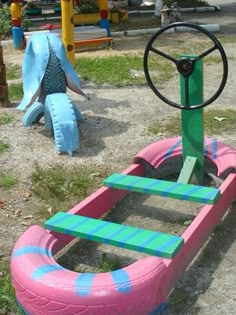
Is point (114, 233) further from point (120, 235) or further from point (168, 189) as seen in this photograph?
point (168, 189)

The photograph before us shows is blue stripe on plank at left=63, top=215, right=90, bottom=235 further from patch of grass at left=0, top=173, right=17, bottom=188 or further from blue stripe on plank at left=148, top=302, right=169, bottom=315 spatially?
patch of grass at left=0, top=173, right=17, bottom=188

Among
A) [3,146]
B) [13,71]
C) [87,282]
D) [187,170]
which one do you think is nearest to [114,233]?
[87,282]

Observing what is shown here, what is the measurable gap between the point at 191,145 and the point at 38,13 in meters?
12.4

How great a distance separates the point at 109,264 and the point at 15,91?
4208mm

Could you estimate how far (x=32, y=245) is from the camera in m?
2.68

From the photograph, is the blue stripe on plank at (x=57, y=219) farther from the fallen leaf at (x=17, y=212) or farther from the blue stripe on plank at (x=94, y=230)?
the fallen leaf at (x=17, y=212)

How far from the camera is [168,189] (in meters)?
3.19

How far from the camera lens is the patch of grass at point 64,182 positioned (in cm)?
380

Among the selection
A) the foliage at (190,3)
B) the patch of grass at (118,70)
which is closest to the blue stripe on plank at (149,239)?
the patch of grass at (118,70)

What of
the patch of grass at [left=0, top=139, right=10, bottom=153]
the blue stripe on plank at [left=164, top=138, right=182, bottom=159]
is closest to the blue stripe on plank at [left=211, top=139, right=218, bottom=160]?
the blue stripe on plank at [left=164, top=138, right=182, bottom=159]

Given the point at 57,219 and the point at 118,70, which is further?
the point at 118,70

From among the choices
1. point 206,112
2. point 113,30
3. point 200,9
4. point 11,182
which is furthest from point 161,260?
point 200,9

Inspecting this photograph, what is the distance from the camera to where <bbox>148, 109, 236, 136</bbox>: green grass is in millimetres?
5117

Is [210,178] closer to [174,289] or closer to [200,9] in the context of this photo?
[174,289]
